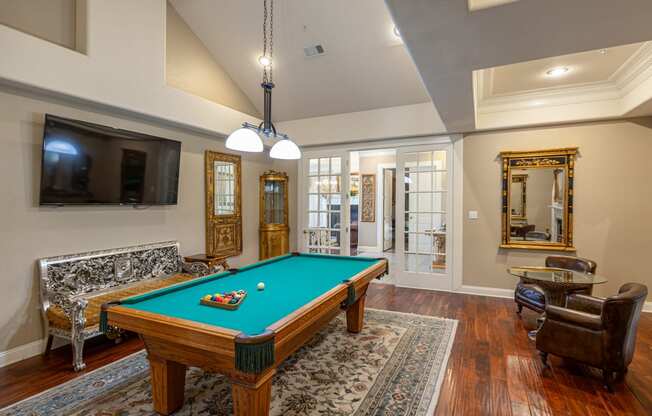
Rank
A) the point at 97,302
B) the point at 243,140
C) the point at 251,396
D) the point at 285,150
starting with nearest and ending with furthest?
1. the point at 251,396
2. the point at 243,140
3. the point at 97,302
4. the point at 285,150

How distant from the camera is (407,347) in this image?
310 cm

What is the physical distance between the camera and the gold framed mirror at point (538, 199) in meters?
4.46

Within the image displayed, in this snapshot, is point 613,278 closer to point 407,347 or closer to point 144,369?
point 407,347

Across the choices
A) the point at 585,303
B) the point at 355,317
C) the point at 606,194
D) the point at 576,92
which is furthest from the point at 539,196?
the point at 355,317

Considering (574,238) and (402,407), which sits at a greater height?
(574,238)

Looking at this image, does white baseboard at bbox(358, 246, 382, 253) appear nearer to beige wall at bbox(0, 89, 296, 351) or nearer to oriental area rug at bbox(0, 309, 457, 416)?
oriental area rug at bbox(0, 309, 457, 416)

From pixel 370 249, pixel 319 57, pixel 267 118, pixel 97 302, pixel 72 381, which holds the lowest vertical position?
pixel 72 381

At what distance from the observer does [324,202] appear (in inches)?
237

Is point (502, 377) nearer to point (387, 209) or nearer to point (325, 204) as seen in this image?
point (325, 204)

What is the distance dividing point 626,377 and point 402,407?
197 cm

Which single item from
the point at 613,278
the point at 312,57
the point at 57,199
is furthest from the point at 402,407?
the point at 312,57

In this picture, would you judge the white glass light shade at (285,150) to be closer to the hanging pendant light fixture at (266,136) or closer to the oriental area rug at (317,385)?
the hanging pendant light fixture at (266,136)

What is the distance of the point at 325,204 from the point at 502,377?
3.97 metres

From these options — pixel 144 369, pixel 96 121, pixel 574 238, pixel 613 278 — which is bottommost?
pixel 144 369
